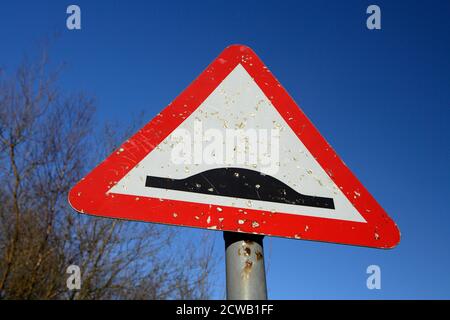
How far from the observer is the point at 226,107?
1.34 metres

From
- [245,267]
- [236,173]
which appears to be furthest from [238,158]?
[245,267]

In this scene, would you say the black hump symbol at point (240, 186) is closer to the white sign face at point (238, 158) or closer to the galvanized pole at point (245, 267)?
the white sign face at point (238, 158)

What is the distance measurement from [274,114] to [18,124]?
742cm

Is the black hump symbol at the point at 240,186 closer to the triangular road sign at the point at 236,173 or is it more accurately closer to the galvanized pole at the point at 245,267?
the triangular road sign at the point at 236,173

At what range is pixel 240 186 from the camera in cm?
117

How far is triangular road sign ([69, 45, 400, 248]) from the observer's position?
1.12 meters

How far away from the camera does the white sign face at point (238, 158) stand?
1147 millimetres

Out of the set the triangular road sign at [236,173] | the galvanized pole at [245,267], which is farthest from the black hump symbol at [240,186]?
the galvanized pole at [245,267]

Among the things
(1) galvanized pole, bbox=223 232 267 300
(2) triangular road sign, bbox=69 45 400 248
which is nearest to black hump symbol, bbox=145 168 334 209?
(2) triangular road sign, bbox=69 45 400 248

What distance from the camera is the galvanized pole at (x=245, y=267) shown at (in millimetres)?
1041

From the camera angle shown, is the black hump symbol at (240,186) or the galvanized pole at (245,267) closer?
the galvanized pole at (245,267)

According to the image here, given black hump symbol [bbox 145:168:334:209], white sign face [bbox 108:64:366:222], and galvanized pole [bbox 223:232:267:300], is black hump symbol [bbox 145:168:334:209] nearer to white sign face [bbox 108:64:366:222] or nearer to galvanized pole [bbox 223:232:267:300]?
white sign face [bbox 108:64:366:222]

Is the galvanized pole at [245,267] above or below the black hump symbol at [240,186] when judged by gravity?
below
